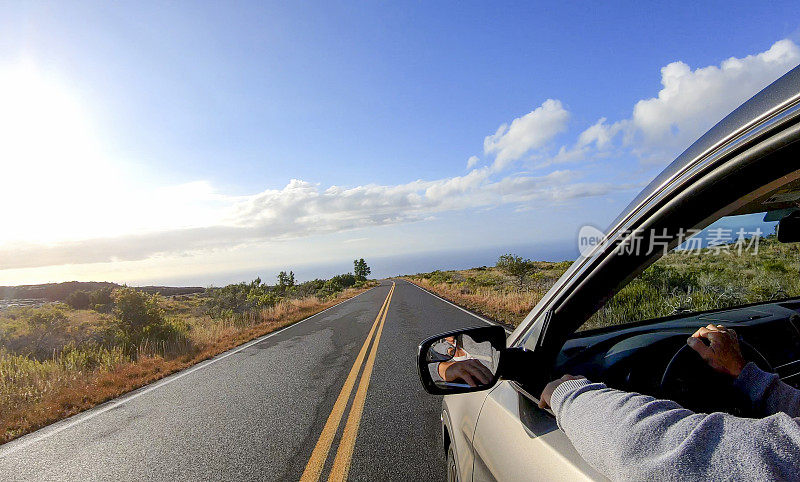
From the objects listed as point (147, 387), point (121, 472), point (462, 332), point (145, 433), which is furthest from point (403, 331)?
point (462, 332)

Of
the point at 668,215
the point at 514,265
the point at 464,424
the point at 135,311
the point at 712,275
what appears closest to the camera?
the point at 668,215

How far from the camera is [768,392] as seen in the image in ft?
3.33

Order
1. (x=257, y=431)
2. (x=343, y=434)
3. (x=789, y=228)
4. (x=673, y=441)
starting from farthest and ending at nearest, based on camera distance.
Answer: (x=257, y=431)
(x=343, y=434)
(x=789, y=228)
(x=673, y=441)

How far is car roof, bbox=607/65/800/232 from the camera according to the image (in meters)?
0.78

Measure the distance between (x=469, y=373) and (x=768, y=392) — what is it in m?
0.85

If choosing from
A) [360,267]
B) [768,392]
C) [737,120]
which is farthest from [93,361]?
[360,267]

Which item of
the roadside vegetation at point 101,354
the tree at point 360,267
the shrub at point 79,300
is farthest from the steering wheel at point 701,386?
the tree at point 360,267

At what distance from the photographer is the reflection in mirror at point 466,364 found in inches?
56.5

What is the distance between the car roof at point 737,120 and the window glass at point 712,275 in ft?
0.61

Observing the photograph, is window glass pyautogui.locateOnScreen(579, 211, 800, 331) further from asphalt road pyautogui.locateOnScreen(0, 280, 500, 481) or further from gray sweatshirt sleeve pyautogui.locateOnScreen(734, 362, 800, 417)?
asphalt road pyautogui.locateOnScreen(0, 280, 500, 481)

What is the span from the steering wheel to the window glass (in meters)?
0.31

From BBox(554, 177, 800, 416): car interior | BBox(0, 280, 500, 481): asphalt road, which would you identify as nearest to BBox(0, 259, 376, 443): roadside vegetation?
BBox(0, 280, 500, 481): asphalt road

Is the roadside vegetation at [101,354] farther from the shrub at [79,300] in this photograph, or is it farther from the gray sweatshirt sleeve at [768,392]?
the shrub at [79,300]

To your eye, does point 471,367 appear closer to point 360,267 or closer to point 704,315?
point 704,315
